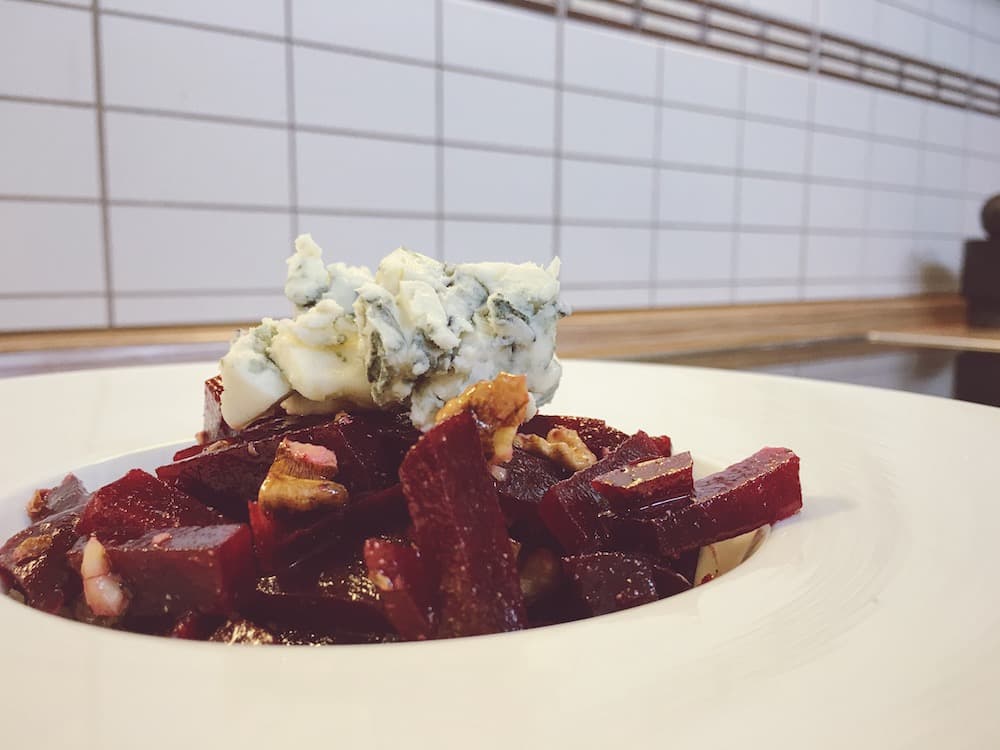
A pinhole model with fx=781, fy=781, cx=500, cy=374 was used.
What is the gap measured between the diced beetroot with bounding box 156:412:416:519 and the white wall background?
5.41 ft

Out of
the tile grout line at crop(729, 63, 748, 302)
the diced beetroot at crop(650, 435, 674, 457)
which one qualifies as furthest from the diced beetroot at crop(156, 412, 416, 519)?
the tile grout line at crop(729, 63, 748, 302)

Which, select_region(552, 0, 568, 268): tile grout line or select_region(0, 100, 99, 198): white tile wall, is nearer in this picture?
select_region(0, 100, 99, 198): white tile wall

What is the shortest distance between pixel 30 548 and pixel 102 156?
5.69 feet

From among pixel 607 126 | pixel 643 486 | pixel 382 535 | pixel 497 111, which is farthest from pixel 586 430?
pixel 607 126

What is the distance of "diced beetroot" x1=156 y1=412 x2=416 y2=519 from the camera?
785 millimetres

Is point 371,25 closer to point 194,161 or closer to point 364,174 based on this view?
point 364,174

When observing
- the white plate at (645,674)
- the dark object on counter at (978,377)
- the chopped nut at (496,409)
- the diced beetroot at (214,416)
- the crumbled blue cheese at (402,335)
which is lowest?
the dark object on counter at (978,377)

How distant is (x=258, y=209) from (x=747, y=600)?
2.23 m

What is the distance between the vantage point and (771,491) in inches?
31.9

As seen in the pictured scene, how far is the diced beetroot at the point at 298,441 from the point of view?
785mm

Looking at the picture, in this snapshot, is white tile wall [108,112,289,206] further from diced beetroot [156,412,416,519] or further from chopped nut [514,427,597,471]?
chopped nut [514,427,597,471]

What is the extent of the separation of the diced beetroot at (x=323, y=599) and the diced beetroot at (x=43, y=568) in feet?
0.67

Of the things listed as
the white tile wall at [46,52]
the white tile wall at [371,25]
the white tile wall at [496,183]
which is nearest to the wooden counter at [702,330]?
the white tile wall at [496,183]

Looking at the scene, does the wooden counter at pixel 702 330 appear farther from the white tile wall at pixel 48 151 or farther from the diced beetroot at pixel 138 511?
the diced beetroot at pixel 138 511
